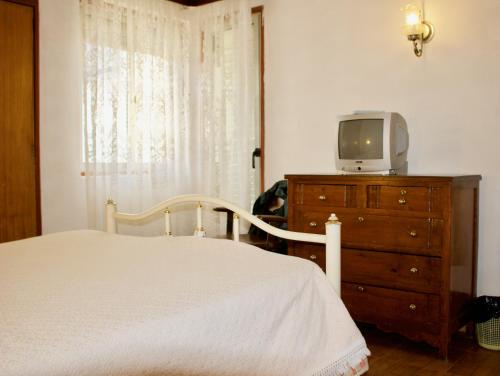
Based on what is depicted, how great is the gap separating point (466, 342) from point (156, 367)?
2488 mm

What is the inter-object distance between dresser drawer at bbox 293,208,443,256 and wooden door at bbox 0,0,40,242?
184 cm

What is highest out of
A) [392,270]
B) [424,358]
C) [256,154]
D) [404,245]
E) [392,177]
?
[256,154]

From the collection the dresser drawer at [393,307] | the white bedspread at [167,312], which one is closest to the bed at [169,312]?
the white bedspread at [167,312]

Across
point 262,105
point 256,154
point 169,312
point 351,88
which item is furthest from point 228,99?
point 169,312

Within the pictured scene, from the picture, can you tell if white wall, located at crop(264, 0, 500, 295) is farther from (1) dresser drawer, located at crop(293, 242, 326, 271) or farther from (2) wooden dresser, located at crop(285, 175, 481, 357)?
(1) dresser drawer, located at crop(293, 242, 326, 271)

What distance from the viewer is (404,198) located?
9.78ft

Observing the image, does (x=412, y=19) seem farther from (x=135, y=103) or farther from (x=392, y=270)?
(x=135, y=103)

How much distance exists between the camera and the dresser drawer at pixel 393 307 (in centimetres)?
293

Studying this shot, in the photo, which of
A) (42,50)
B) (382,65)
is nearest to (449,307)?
(382,65)

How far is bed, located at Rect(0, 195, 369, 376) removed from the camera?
1.19 m

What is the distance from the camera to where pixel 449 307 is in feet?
9.43

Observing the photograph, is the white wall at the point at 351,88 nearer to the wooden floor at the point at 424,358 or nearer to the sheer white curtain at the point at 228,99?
the sheer white curtain at the point at 228,99

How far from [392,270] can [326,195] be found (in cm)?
59

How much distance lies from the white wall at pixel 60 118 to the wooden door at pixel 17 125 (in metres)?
0.08
